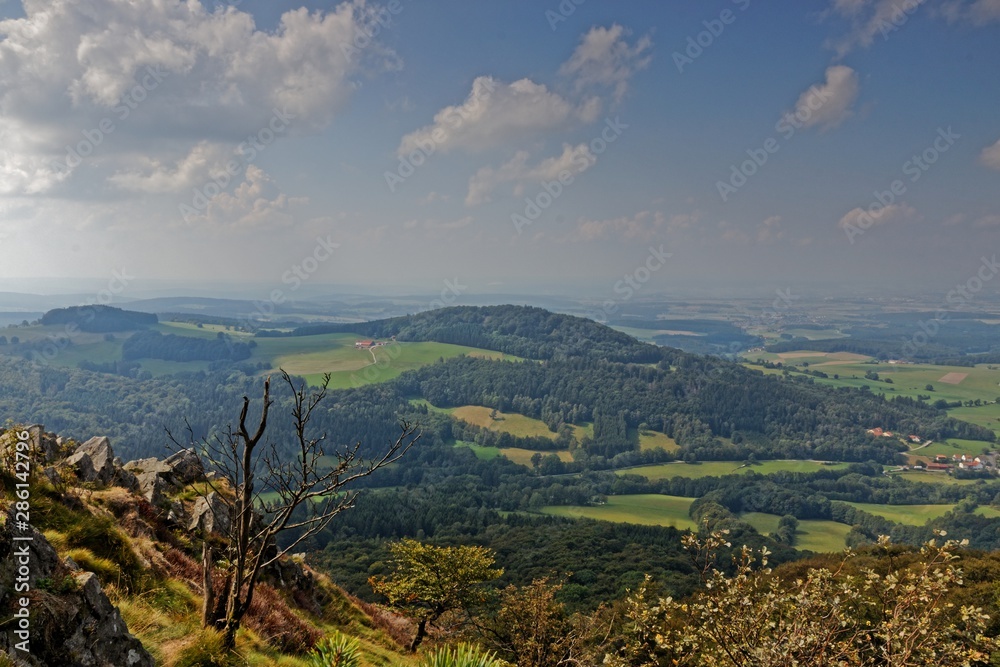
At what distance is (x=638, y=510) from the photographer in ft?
463

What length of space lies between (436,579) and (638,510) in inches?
5129

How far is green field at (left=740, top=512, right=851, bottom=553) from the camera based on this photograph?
12169 cm

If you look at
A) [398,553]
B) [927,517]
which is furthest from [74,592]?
[927,517]

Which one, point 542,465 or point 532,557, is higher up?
point 532,557

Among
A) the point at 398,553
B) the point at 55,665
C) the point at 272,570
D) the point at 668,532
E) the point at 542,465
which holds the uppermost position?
the point at 55,665

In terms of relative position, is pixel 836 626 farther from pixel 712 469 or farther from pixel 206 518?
pixel 712 469

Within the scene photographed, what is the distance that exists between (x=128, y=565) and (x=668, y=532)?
4283 inches

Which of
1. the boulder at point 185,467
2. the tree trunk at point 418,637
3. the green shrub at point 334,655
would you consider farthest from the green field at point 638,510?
the green shrub at point 334,655

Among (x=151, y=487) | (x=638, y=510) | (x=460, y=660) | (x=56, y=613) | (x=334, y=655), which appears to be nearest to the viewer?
(x=460, y=660)

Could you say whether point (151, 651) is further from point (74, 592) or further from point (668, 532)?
point (668, 532)

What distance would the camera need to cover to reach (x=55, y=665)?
234 inches

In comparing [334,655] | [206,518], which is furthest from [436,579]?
[334,655]

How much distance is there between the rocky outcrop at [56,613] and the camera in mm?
5805

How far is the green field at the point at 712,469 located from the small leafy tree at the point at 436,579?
6530 inches
